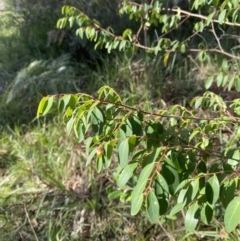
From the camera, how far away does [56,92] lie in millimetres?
4082

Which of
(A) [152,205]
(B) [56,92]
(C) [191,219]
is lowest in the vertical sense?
(B) [56,92]

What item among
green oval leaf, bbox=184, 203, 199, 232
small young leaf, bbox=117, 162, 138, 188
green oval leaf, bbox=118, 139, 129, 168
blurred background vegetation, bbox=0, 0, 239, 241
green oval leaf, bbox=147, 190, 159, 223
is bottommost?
blurred background vegetation, bbox=0, 0, 239, 241

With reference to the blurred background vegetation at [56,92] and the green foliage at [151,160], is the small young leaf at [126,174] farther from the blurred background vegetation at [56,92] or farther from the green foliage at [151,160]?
the blurred background vegetation at [56,92]

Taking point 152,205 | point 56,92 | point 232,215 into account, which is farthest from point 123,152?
point 56,92

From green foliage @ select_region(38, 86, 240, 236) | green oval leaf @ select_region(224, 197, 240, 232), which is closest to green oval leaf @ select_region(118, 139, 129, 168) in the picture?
green foliage @ select_region(38, 86, 240, 236)

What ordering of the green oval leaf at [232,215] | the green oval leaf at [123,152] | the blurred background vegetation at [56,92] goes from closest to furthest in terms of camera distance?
the green oval leaf at [232,215] → the green oval leaf at [123,152] → the blurred background vegetation at [56,92]

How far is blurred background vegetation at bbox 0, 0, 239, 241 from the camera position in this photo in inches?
108

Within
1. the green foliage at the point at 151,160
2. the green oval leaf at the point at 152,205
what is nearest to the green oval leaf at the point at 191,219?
the green foliage at the point at 151,160

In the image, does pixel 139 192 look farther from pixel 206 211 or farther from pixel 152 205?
pixel 206 211

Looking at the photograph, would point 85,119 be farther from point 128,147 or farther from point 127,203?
point 127,203

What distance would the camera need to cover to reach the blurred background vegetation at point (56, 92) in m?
2.75

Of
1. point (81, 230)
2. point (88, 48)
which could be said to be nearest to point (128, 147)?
point (81, 230)

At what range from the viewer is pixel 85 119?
3.95 feet

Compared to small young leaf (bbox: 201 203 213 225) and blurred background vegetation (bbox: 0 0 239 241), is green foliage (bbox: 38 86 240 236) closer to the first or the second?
small young leaf (bbox: 201 203 213 225)
